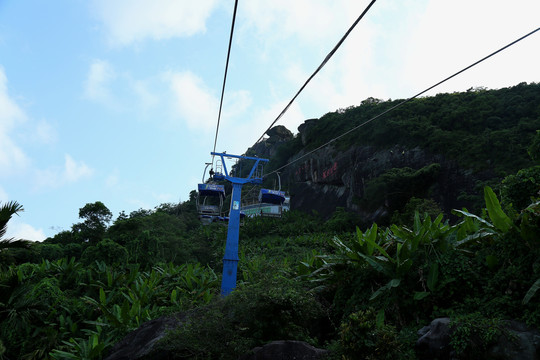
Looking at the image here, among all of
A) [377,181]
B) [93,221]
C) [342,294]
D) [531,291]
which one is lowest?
[531,291]

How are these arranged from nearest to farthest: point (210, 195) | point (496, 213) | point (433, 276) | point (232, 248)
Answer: point (496, 213) < point (433, 276) < point (232, 248) < point (210, 195)

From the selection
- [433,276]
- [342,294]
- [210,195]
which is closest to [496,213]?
[433,276]

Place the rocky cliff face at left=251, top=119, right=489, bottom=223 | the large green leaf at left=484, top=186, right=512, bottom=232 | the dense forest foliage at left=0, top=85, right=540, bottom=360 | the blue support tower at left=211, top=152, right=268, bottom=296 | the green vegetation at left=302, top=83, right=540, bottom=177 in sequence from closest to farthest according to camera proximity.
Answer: the dense forest foliage at left=0, top=85, right=540, bottom=360 → the large green leaf at left=484, top=186, right=512, bottom=232 → the blue support tower at left=211, top=152, right=268, bottom=296 → the green vegetation at left=302, top=83, right=540, bottom=177 → the rocky cliff face at left=251, top=119, right=489, bottom=223

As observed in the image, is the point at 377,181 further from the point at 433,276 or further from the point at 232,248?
the point at 433,276

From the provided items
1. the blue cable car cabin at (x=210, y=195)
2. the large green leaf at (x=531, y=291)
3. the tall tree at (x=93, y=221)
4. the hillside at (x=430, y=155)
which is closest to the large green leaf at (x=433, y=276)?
the large green leaf at (x=531, y=291)

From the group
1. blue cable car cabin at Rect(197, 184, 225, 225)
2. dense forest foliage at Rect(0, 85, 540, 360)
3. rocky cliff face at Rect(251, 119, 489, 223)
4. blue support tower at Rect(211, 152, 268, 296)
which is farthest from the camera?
rocky cliff face at Rect(251, 119, 489, 223)

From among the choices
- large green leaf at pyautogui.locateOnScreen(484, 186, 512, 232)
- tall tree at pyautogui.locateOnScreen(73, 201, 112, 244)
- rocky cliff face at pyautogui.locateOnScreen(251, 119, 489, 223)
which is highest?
rocky cliff face at pyautogui.locateOnScreen(251, 119, 489, 223)

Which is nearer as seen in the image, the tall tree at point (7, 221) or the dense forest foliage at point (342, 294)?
the dense forest foliage at point (342, 294)

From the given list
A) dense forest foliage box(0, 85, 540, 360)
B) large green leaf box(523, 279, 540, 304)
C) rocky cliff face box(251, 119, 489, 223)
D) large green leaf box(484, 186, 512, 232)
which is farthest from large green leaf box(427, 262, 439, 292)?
rocky cliff face box(251, 119, 489, 223)

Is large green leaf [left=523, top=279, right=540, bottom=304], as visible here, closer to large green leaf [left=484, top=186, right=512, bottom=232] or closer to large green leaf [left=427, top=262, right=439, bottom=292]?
large green leaf [left=484, top=186, right=512, bottom=232]

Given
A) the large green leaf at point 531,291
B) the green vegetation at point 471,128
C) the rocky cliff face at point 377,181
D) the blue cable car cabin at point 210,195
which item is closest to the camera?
the large green leaf at point 531,291

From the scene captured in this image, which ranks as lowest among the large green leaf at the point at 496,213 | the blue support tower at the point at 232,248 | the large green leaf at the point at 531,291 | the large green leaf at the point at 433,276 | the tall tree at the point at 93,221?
the large green leaf at the point at 531,291

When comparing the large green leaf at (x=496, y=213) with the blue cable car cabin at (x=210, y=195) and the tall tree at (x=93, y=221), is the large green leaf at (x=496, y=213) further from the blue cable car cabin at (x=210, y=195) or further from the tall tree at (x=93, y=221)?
the tall tree at (x=93, y=221)

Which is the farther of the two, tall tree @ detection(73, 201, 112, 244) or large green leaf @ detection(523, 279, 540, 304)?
tall tree @ detection(73, 201, 112, 244)
